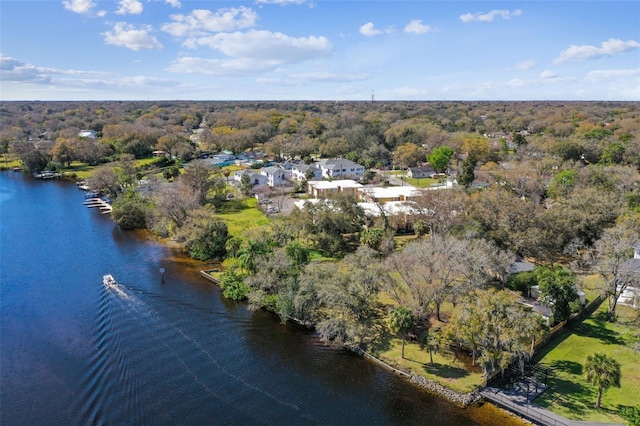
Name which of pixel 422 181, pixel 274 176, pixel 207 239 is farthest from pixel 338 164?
pixel 207 239

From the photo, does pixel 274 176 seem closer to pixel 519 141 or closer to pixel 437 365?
pixel 437 365

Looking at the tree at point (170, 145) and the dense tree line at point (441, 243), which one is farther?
the tree at point (170, 145)

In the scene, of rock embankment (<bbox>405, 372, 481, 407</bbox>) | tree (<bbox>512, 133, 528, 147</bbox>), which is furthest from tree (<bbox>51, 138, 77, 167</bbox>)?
tree (<bbox>512, 133, 528, 147</bbox>)

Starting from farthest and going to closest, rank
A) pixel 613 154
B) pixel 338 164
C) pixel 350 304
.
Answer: pixel 338 164, pixel 613 154, pixel 350 304

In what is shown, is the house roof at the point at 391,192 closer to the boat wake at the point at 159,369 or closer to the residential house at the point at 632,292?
the residential house at the point at 632,292

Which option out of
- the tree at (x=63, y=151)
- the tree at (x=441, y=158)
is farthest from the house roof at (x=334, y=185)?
the tree at (x=63, y=151)

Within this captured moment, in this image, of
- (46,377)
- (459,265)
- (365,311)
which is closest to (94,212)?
(46,377)

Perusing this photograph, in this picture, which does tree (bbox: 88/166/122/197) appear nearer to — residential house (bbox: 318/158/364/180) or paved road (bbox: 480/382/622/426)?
residential house (bbox: 318/158/364/180)
